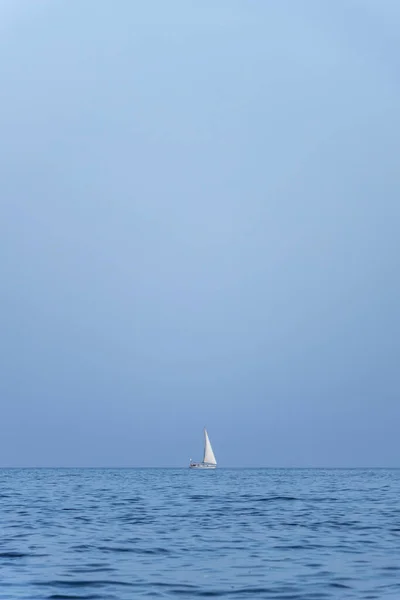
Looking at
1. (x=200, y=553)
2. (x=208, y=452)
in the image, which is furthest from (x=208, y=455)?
(x=200, y=553)

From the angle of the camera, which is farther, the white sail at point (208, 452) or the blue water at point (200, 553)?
the white sail at point (208, 452)

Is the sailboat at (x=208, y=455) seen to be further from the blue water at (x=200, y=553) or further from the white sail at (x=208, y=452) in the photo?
the blue water at (x=200, y=553)

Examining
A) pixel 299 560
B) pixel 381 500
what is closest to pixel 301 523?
pixel 299 560

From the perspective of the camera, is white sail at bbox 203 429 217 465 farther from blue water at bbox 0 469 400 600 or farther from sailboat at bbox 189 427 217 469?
blue water at bbox 0 469 400 600

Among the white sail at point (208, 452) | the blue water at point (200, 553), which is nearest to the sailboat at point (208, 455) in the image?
the white sail at point (208, 452)

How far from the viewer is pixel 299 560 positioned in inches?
880

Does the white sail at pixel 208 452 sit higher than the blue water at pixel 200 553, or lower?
higher

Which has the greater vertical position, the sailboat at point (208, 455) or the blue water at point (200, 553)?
the sailboat at point (208, 455)

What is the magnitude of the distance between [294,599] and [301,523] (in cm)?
1571

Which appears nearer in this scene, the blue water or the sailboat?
the blue water

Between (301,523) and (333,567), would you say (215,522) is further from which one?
(333,567)

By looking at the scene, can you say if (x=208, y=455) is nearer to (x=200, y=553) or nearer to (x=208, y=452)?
(x=208, y=452)

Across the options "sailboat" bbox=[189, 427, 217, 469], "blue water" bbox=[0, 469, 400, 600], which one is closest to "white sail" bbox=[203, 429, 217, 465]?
"sailboat" bbox=[189, 427, 217, 469]

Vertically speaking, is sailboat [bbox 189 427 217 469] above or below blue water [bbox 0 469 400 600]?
above
